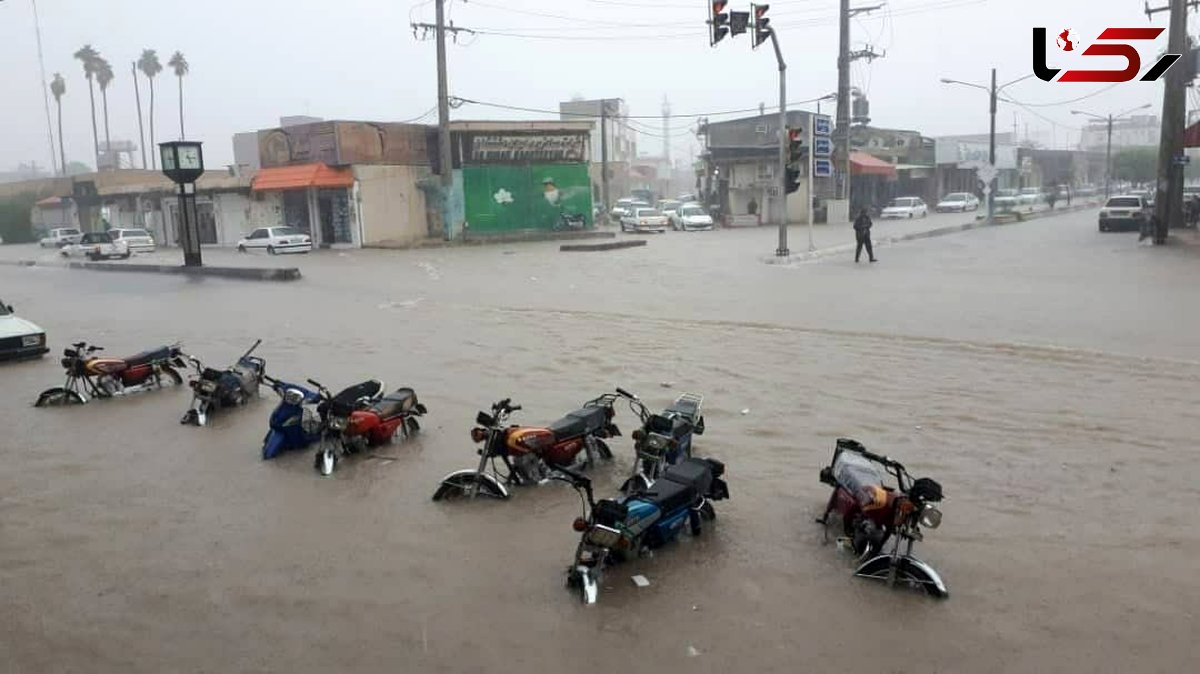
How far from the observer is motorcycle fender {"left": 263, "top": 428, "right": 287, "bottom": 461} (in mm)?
7820

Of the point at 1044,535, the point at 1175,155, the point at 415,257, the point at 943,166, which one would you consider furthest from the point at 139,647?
the point at 943,166

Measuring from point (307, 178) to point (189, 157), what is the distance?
11933 millimetres

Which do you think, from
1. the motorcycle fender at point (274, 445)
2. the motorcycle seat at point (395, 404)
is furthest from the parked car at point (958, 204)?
the motorcycle fender at point (274, 445)

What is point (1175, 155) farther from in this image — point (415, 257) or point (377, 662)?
point (377, 662)

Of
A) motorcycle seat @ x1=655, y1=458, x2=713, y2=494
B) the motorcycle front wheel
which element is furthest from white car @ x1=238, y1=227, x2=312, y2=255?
motorcycle seat @ x1=655, y1=458, x2=713, y2=494

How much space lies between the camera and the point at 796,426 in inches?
328

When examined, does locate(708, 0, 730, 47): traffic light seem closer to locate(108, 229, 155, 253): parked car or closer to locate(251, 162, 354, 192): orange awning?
locate(251, 162, 354, 192): orange awning

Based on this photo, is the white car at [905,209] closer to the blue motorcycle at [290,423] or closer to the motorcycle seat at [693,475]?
the blue motorcycle at [290,423]

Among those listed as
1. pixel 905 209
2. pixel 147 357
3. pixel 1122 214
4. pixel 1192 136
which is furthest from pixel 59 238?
pixel 1192 136

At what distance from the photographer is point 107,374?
10.2 m

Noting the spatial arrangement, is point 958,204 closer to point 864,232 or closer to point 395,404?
point 864,232

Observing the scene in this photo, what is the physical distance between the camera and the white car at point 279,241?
3862cm

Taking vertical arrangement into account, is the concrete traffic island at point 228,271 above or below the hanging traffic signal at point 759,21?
below

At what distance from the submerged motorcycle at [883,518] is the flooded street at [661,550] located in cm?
13
